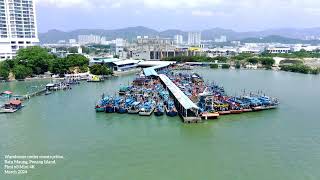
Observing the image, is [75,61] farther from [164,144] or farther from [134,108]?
[164,144]

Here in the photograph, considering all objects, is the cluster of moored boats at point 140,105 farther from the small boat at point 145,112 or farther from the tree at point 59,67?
the tree at point 59,67

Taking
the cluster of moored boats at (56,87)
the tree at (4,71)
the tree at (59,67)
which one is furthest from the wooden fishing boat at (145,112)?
the tree at (59,67)

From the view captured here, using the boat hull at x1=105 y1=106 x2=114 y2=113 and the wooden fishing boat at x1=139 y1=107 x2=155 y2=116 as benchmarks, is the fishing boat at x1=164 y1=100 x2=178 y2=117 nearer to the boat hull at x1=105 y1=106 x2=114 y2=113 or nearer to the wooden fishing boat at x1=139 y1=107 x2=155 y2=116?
the wooden fishing boat at x1=139 y1=107 x2=155 y2=116

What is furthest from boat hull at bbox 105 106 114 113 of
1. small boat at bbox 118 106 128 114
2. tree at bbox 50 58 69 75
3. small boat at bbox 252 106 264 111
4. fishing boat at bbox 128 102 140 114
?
tree at bbox 50 58 69 75

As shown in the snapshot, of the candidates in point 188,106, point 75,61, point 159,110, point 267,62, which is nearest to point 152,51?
point 267,62

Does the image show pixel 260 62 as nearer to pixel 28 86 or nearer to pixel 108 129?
pixel 28 86

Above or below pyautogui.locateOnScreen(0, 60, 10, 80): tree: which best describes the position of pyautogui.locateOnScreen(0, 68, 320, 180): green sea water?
below

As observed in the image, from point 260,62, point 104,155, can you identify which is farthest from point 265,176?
point 260,62
